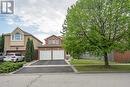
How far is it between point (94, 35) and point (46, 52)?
35.1 m

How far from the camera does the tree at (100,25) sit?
30859 millimetres

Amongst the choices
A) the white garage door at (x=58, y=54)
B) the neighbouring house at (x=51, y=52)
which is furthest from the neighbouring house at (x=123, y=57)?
the neighbouring house at (x=51, y=52)

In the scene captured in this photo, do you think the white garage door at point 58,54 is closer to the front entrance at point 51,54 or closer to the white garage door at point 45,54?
the front entrance at point 51,54

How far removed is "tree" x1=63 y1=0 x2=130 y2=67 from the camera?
3086 centimetres

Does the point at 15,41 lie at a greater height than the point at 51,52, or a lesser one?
greater

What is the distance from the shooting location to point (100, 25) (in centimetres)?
3156

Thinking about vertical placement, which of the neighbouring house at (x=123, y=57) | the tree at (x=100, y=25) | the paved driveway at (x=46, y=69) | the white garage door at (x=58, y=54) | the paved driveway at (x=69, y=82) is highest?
the tree at (x=100, y=25)

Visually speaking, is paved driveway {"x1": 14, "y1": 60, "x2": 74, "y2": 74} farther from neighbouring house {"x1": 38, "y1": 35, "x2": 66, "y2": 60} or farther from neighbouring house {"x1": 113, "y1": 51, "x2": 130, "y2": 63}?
neighbouring house {"x1": 38, "y1": 35, "x2": 66, "y2": 60}

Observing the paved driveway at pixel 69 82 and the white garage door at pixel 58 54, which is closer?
the paved driveway at pixel 69 82

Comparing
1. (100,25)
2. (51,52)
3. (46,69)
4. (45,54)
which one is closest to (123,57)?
(100,25)

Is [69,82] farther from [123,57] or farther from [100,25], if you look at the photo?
[123,57]

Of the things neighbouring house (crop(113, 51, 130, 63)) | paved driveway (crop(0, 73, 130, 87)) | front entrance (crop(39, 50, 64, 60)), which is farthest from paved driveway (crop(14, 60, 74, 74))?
front entrance (crop(39, 50, 64, 60))

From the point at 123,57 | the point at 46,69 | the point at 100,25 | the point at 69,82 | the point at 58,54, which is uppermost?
the point at 100,25

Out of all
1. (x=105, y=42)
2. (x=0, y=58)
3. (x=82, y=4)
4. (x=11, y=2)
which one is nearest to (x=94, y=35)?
(x=105, y=42)
